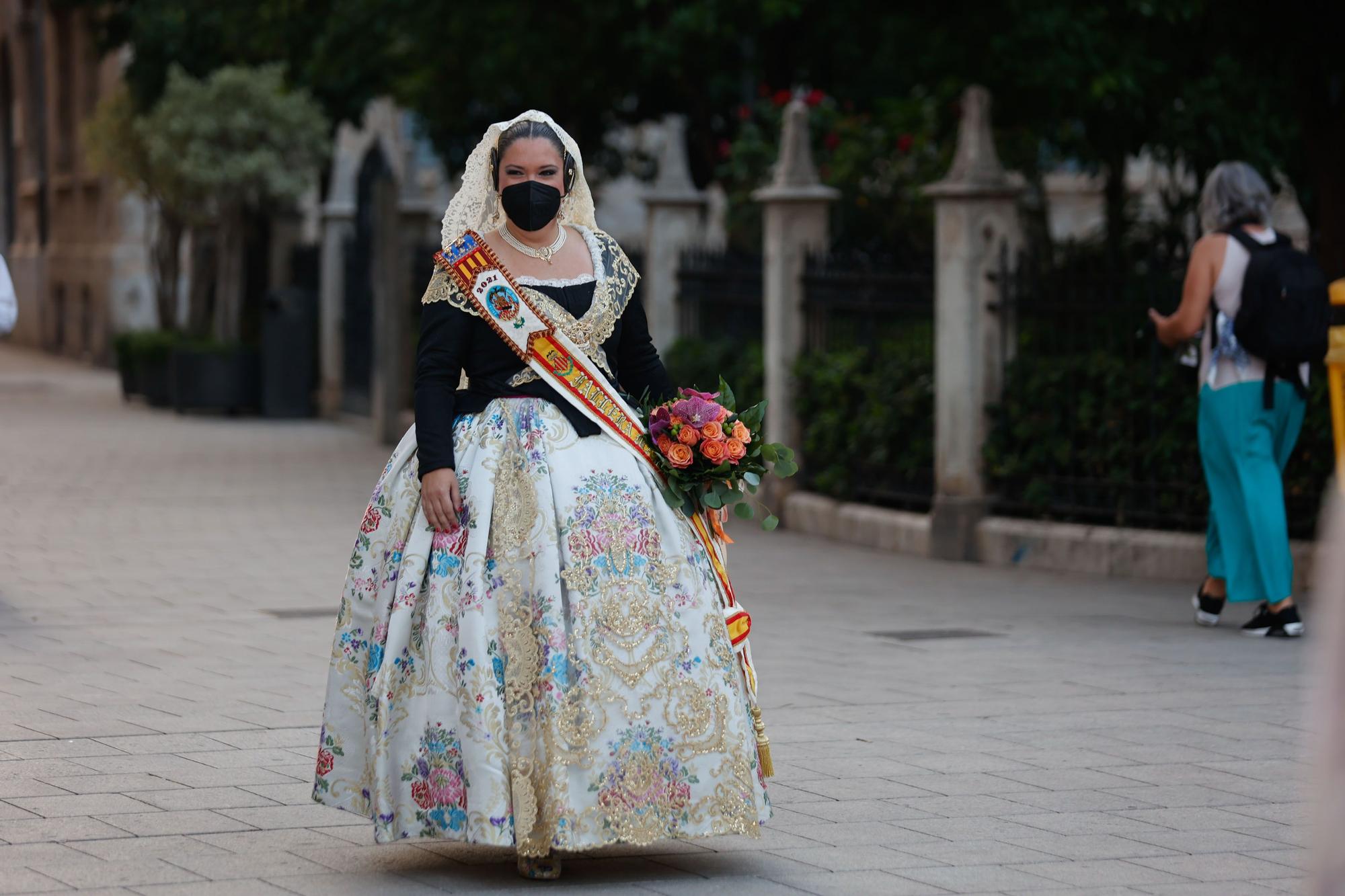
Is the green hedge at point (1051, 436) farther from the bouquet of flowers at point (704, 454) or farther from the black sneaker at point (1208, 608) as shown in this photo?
the bouquet of flowers at point (704, 454)

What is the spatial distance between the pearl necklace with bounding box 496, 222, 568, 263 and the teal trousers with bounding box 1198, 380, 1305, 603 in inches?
175

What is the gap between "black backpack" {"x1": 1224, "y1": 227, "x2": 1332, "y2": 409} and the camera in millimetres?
8633

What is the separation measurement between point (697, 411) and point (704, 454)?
0.11 meters

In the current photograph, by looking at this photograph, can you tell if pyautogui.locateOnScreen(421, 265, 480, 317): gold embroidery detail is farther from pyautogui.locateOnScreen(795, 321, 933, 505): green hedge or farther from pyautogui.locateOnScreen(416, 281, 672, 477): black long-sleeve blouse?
pyautogui.locateOnScreen(795, 321, 933, 505): green hedge

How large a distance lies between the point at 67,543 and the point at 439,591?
764 cm

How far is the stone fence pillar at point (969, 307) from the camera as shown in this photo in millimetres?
11312

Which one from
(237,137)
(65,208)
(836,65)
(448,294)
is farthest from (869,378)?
(65,208)

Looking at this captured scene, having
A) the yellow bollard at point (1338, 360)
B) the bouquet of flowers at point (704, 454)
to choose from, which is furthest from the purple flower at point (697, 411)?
the yellow bollard at point (1338, 360)

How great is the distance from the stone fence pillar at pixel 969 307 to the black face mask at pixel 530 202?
6.57 metres

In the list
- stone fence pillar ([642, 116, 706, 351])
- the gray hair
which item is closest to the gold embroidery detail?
the gray hair

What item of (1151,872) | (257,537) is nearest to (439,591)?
(1151,872)

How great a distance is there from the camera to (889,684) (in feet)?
25.0

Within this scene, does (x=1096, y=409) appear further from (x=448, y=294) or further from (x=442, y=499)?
(x=442, y=499)

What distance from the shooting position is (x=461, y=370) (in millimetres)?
5008
